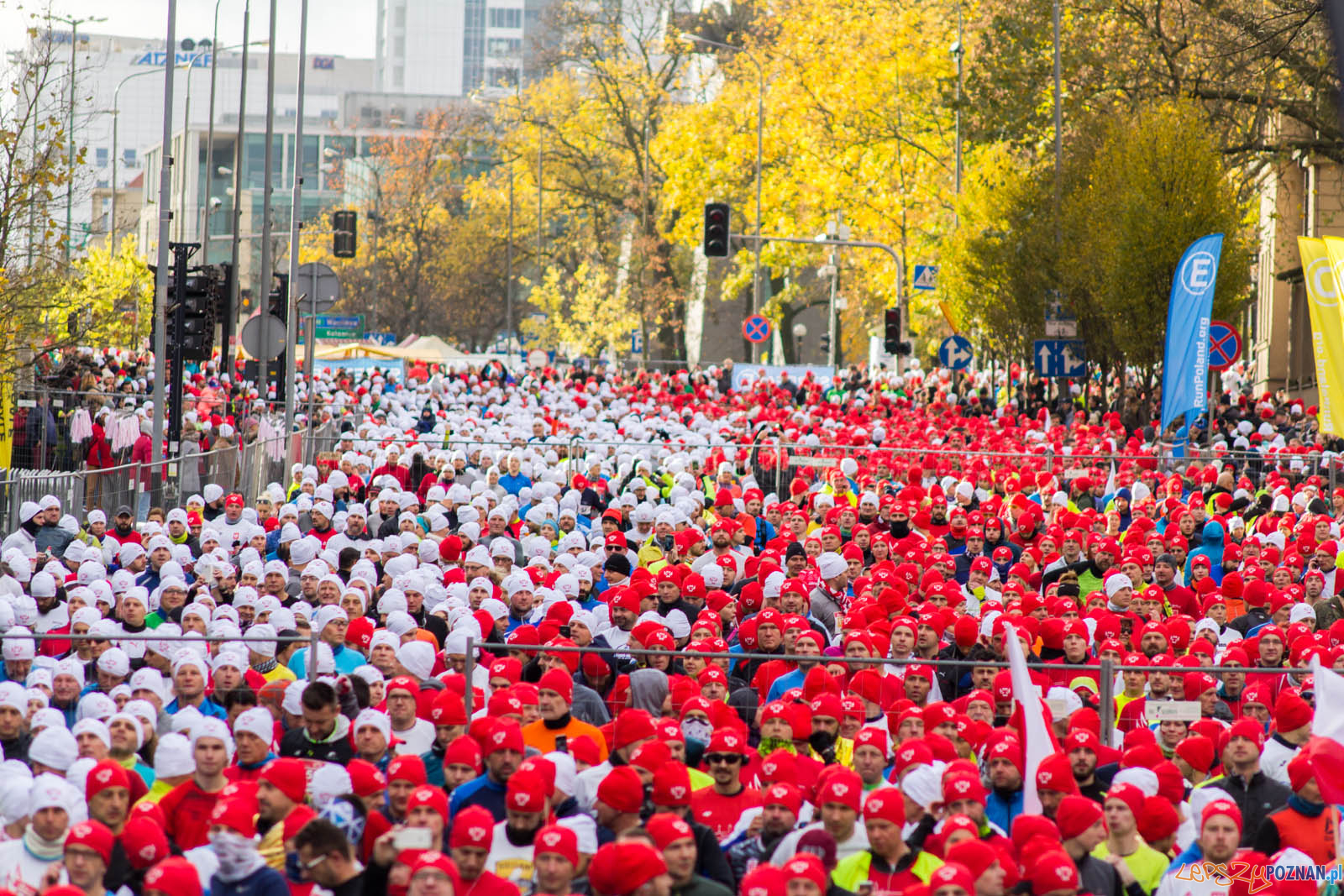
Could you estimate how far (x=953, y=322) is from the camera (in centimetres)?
4338

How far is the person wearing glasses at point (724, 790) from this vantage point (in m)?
9.05

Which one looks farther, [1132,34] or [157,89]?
[157,89]

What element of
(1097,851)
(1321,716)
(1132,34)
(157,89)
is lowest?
(1097,851)

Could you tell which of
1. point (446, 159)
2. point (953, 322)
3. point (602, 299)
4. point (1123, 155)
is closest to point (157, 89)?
point (446, 159)

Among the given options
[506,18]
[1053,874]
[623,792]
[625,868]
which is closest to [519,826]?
[623,792]

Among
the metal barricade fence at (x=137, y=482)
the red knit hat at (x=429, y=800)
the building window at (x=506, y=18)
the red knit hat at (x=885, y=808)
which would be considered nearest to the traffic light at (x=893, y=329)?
the metal barricade fence at (x=137, y=482)

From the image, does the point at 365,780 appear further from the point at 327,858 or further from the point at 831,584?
the point at 831,584

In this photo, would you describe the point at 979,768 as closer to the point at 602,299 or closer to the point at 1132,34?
the point at 1132,34

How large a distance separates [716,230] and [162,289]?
1404 cm

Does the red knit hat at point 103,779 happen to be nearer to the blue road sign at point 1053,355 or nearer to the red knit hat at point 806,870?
the red knit hat at point 806,870

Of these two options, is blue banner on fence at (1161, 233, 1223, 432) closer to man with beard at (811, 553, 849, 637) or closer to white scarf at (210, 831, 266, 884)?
man with beard at (811, 553, 849, 637)

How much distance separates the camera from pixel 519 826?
8.06 meters

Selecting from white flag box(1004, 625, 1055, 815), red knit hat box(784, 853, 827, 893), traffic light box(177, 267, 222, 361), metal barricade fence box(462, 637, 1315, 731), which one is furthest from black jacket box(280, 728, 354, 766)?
traffic light box(177, 267, 222, 361)

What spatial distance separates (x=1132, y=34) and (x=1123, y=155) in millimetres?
5602
